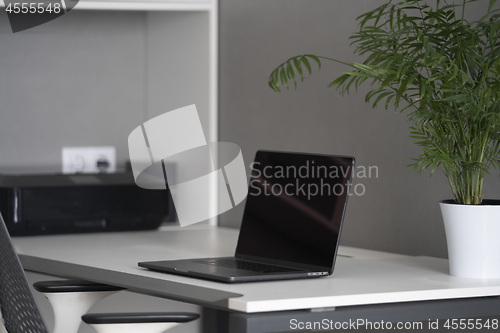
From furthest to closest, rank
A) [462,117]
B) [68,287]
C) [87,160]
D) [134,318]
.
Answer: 1. [87,160]
2. [68,287]
3. [462,117]
4. [134,318]

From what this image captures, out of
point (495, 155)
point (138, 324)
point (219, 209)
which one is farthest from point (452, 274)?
point (219, 209)

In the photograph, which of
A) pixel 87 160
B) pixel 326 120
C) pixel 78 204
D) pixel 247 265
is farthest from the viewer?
pixel 87 160

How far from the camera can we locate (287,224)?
193cm

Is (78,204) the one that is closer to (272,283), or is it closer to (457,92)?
(272,283)

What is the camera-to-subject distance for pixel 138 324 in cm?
167

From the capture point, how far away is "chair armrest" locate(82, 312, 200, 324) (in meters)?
1.63

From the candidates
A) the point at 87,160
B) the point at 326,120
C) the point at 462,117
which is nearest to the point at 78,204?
the point at 87,160

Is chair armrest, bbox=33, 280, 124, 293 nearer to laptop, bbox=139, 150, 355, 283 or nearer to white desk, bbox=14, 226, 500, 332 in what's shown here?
white desk, bbox=14, 226, 500, 332

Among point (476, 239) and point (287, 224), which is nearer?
point (476, 239)

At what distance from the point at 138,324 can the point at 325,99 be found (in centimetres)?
95

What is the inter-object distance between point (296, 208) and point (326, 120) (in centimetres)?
53

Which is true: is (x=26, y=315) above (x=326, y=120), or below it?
below

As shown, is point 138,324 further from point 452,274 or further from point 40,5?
point 40,5

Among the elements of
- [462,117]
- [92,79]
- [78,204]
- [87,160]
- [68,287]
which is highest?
[92,79]
